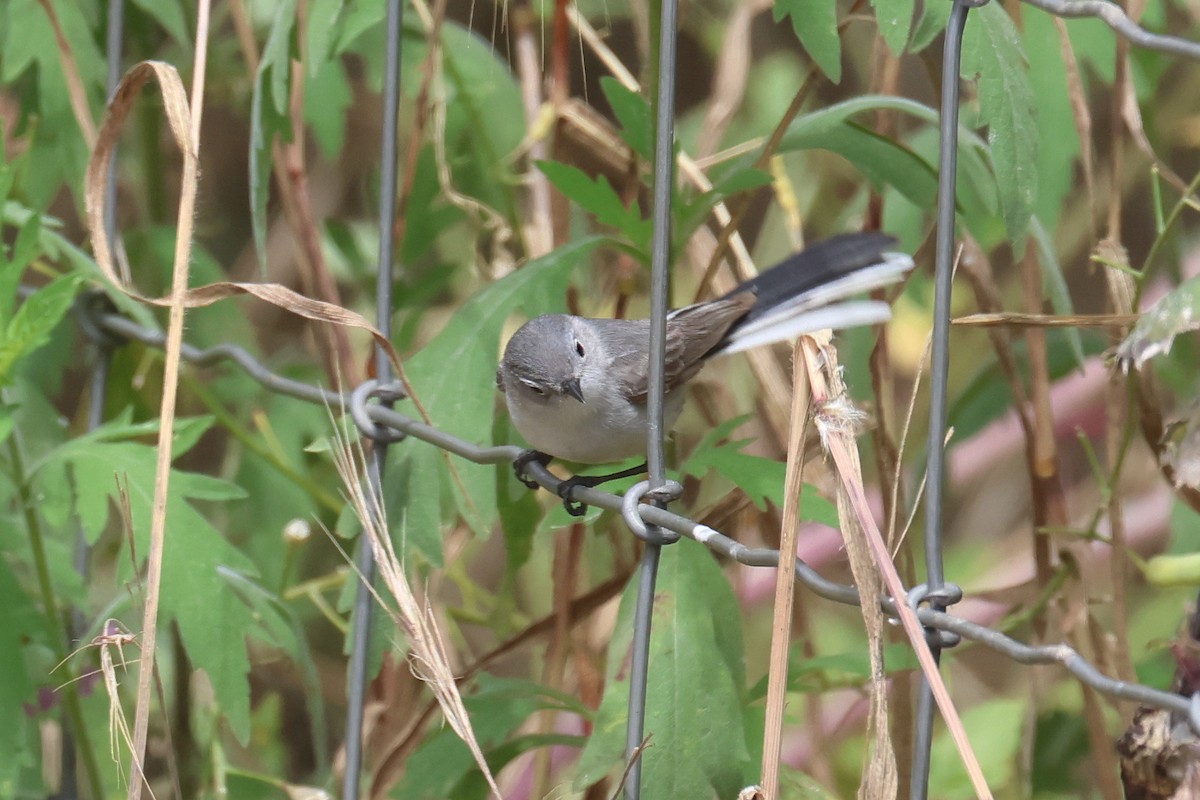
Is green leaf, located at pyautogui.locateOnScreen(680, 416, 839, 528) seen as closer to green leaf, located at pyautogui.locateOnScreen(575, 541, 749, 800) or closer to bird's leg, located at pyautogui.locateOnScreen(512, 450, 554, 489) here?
green leaf, located at pyautogui.locateOnScreen(575, 541, 749, 800)

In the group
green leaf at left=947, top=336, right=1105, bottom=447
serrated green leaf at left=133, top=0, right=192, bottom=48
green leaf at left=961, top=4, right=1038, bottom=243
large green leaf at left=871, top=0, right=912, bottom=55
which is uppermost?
serrated green leaf at left=133, top=0, right=192, bottom=48

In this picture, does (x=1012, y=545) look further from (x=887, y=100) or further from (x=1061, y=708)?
(x=887, y=100)

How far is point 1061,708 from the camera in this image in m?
2.14

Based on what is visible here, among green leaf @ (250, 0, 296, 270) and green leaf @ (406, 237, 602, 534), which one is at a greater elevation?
green leaf @ (250, 0, 296, 270)

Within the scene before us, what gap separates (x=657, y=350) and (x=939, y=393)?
10.4 inches

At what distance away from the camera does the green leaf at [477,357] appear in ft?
4.87

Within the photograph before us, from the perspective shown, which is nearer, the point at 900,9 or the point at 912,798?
the point at 912,798

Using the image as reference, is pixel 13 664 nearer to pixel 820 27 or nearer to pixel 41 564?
pixel 41 564

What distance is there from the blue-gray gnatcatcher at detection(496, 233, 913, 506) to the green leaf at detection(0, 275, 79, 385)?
580 millimetres

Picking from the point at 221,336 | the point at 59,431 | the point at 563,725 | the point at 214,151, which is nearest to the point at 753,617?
the point at 563,725

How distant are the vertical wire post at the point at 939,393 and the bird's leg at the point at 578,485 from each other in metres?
0.49

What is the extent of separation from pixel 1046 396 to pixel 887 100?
47cm

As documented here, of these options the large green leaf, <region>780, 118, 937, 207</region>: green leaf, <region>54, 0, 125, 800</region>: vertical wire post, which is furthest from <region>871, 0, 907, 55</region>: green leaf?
<region>54, 0, 125, 800</region>: vertical wire post

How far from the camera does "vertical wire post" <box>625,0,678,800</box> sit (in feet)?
3.39
